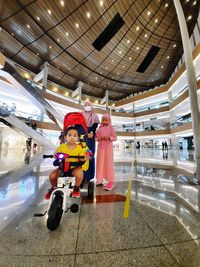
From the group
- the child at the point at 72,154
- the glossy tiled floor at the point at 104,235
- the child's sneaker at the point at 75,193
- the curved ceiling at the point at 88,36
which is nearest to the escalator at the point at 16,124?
the curved ceiling at the point at 88,36

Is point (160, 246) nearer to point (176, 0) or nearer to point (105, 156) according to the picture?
point (105, 156)

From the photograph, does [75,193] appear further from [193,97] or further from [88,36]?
[88,36]

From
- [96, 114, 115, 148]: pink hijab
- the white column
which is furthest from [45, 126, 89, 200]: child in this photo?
the white column

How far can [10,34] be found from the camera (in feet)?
39.1

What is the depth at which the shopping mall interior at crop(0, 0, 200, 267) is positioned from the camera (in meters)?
1.21

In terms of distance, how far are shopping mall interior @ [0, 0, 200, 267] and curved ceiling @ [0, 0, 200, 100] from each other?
0.30ft

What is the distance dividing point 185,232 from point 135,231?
53 centimetres

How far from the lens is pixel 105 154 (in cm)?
309

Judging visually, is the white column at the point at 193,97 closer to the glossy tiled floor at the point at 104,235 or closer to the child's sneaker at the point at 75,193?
the glossy tiled floor at the point at 104,235

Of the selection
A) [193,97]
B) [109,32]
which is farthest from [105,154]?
[109,32]

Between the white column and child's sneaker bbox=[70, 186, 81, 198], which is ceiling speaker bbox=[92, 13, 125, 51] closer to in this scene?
the white column

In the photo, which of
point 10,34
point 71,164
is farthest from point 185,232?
point 10,34

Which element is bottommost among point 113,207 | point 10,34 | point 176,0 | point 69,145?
point 113,207

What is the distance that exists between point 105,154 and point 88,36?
14682 mm
